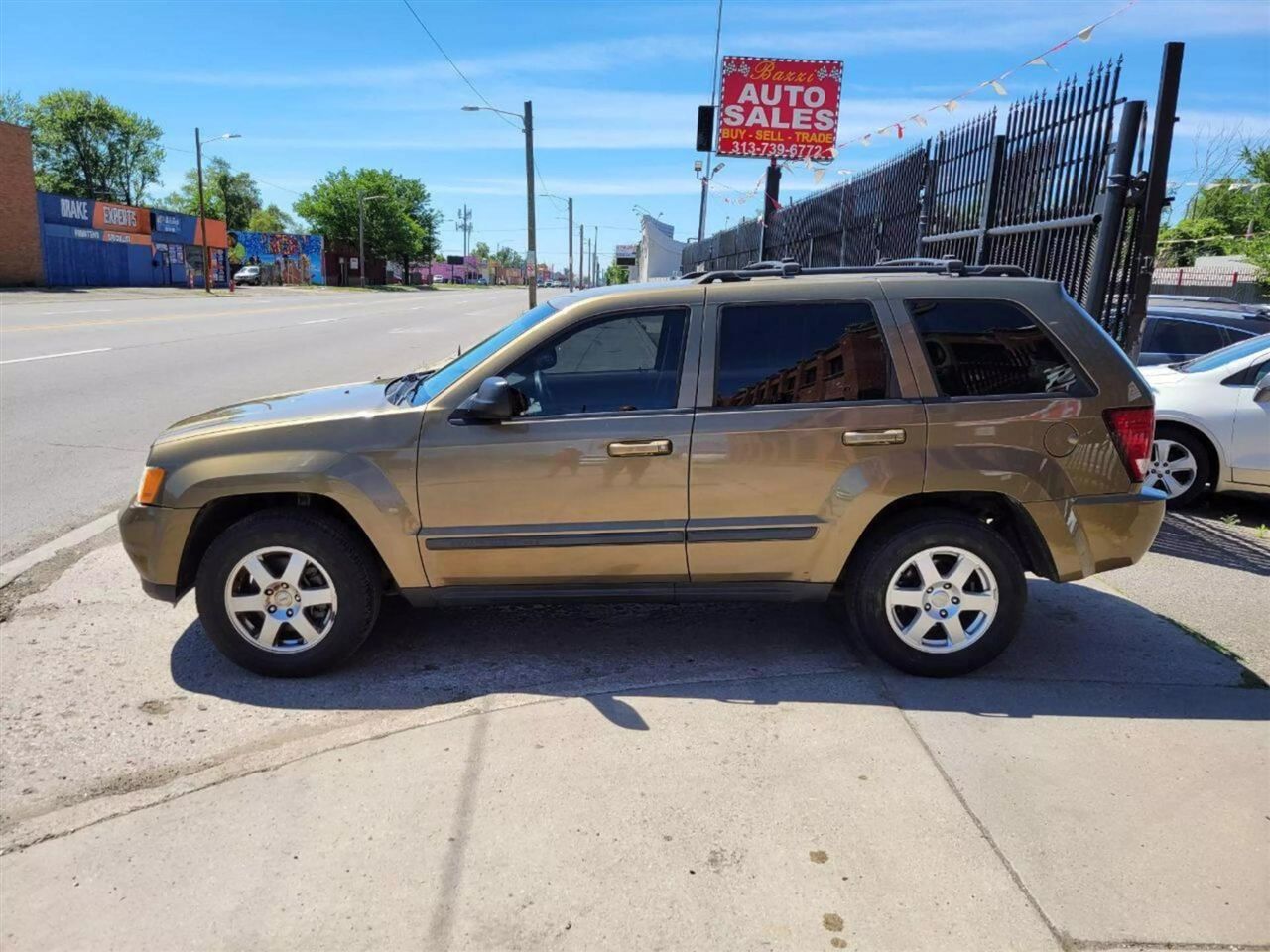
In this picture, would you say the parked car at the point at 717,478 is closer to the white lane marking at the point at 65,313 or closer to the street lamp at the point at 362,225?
the white lane marking at the point at 65,313

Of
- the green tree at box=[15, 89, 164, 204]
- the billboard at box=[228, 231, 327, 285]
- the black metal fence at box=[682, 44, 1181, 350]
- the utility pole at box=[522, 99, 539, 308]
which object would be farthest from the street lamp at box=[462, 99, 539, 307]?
the green tree at box=[15, 89, 164, 204]

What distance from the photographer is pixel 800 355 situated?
391cm

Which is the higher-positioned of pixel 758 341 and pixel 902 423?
pixel 758 341

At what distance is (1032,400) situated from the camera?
12.7 feet

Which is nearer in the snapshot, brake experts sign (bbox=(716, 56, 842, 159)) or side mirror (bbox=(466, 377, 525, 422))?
side mirror (bbox=(466, 377, 525, 422))

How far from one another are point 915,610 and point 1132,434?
120 cm

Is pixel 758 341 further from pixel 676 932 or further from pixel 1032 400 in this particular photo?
pixel 676 932

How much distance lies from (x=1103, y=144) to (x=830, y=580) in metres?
4.65

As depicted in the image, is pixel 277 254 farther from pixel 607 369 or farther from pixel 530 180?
pixel 607 369

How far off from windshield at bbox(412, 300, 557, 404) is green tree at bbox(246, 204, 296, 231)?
11768cm

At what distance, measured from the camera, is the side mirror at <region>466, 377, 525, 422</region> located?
12.1 ft

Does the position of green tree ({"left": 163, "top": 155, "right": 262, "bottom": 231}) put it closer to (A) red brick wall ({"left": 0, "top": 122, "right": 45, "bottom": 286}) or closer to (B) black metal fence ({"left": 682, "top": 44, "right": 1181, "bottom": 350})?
(A) red brick wall ({"left": 0, "top": 122, "right": 45, "bottom": 286})

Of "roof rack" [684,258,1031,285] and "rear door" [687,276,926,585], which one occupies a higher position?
"roof rack" [684,258,1031,285]

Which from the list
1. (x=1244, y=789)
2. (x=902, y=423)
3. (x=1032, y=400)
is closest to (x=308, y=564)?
(x=902, y=423)
